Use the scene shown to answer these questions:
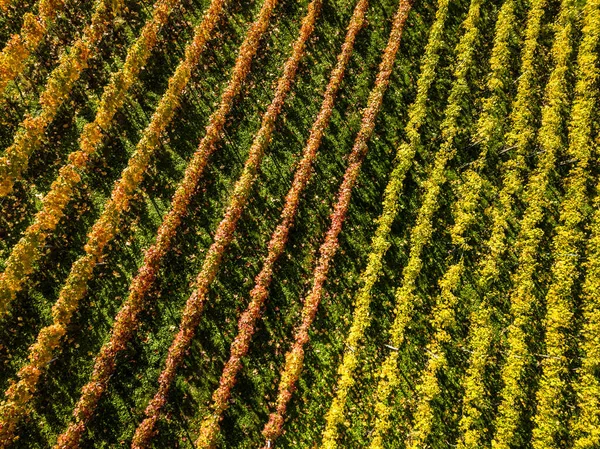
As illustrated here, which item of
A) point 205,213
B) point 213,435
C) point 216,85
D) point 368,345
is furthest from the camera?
point 216,85

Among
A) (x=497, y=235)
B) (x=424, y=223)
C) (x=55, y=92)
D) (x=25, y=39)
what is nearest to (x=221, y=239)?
(x=424, y=223)

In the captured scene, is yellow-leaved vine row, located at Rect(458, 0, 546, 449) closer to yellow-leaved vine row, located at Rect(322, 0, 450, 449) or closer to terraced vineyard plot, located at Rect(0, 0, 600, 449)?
terraced vineyard plot, located at Rect(0, 0, 600, 449)

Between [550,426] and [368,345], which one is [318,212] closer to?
[368,345]

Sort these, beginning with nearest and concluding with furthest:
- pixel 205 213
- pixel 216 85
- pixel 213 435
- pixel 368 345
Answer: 1. pixel 213 435
2. pixel 368 345
3. pixel 205 213
4. pixel 216 85

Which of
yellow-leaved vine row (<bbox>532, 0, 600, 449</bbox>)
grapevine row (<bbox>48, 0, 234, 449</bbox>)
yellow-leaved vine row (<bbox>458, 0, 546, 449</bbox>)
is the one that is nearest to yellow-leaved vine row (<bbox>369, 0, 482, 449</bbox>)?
yellow-leaved vine row (<bbox>458, 0, 546, 449</bbox>)

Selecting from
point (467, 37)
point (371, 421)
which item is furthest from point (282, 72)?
point (371, 421)

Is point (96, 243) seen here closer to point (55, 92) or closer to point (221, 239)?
point (221, 239)
